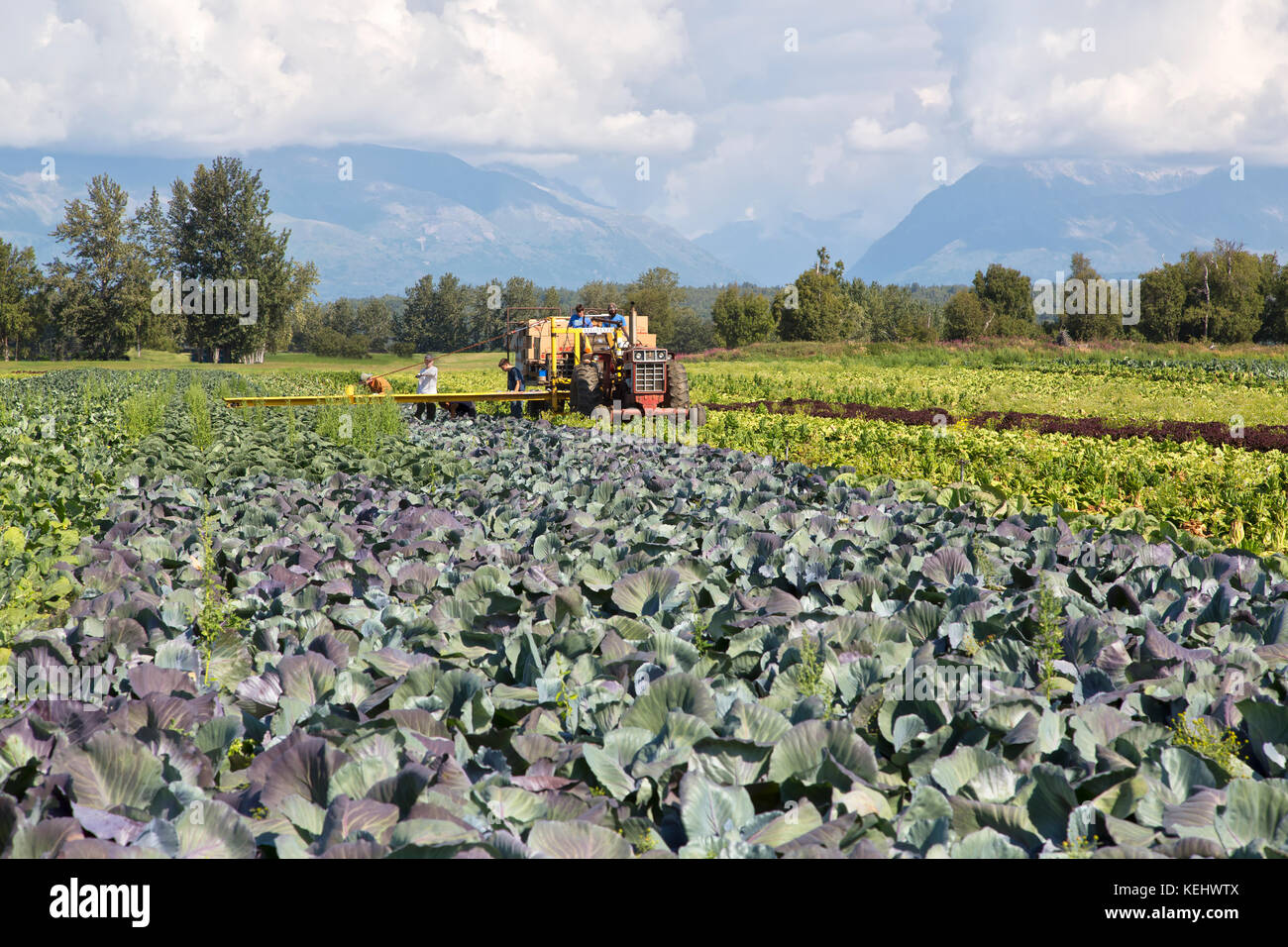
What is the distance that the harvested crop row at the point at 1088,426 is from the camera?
Answer: 12.5m

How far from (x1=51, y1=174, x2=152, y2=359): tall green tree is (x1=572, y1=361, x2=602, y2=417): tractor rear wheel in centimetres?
6307

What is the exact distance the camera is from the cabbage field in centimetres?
208

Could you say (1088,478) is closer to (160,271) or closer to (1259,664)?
(1259,664)

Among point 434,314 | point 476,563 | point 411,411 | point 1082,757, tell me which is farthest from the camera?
point 434,314

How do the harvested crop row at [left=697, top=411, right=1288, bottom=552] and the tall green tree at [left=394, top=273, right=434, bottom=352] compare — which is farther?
the tall green tree at [left=394, top=273, right=434, bottom=352]

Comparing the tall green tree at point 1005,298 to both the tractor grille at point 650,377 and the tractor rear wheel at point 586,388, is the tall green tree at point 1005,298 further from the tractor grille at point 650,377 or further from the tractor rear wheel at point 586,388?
the tractor rear wheel at point 586,388

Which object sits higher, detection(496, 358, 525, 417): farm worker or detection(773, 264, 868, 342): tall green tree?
detection(773, 264, 868, 342): tall green tree

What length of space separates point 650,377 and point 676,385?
519mm

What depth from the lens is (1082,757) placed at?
241 cm

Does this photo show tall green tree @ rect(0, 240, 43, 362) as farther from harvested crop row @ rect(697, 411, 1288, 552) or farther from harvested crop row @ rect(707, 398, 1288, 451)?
harvested crop row @ rect(697, 411, 1288, 552)

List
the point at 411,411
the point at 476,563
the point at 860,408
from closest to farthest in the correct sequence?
the point at 476,563, the point at 411,411, the point at 860,408

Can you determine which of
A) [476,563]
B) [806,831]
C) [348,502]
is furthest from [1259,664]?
[348,502]

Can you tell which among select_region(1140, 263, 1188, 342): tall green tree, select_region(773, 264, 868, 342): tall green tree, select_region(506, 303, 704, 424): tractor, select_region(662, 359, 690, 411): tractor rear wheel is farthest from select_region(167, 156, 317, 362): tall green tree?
select_region(1140, 263, 1188, 342): tall green tree
